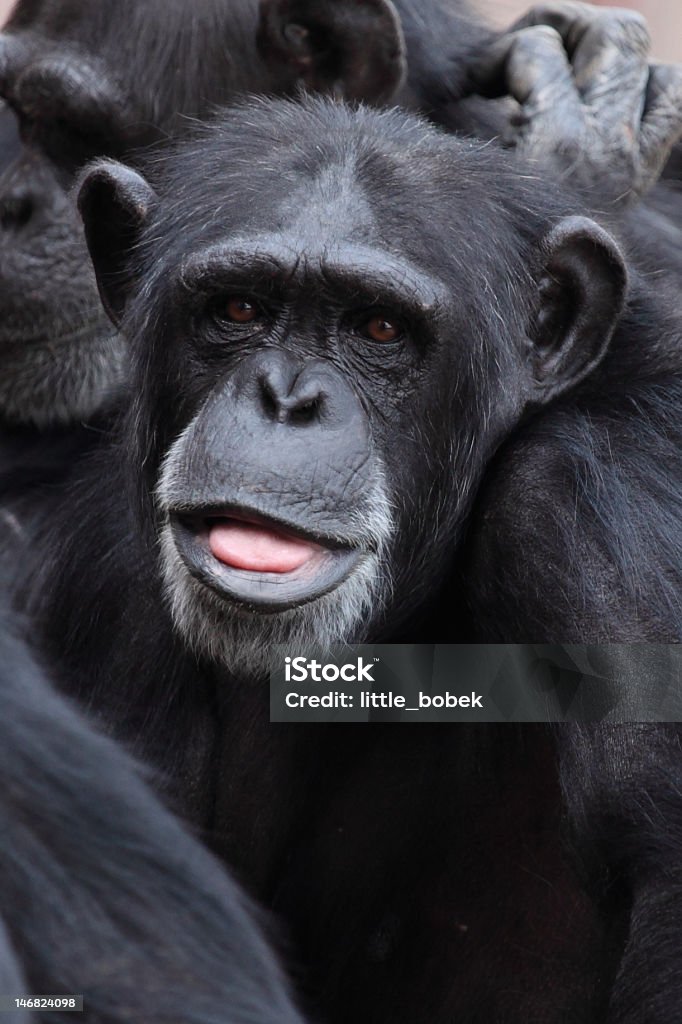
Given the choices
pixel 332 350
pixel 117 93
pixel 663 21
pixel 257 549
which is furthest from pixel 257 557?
pixel 663 21

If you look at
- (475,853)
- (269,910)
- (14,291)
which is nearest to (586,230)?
(475,853)

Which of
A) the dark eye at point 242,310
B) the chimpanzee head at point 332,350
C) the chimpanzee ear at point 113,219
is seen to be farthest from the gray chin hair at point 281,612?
the chimpanzee ear at point 113,219

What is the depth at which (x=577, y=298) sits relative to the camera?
139 inches

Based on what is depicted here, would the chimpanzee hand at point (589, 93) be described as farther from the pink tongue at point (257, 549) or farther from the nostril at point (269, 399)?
the pink tongue at point (257, 549)

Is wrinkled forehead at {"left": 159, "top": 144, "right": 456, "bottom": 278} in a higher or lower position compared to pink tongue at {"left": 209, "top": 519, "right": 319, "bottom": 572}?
higher

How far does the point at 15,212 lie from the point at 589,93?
1736 mm

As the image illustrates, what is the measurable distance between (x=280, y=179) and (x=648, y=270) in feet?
3.49

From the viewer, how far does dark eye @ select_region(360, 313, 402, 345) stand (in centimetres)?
337

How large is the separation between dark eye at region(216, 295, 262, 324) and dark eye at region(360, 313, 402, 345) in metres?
0.22

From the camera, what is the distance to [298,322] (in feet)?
11.0

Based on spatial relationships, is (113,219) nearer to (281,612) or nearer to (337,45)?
(281,612)

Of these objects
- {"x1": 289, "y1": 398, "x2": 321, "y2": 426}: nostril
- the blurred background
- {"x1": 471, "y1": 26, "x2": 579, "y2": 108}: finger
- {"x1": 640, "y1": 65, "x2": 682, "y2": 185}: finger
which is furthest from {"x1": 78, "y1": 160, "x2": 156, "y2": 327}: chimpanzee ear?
the blurred background

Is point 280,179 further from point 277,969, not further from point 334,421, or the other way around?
point 277,969

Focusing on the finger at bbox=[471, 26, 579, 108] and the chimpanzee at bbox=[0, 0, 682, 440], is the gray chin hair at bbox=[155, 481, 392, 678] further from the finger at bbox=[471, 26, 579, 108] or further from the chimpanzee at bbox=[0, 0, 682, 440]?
the finger at bbox=[471, 26, 579, 108]
